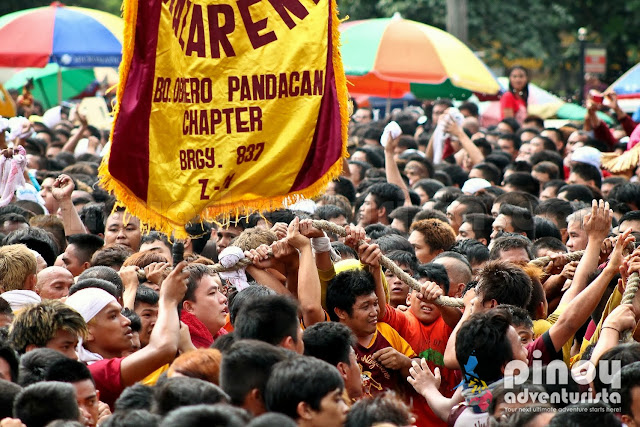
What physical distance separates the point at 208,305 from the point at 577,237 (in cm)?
307

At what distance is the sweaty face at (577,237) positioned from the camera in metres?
7.84

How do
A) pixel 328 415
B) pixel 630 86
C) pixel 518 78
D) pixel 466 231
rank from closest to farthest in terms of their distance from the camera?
pixel 328 415
pixel 466 231
pixel 630 86
pixel 518 78

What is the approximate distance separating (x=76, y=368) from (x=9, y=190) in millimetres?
4924

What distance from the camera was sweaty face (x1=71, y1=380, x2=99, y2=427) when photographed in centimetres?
467

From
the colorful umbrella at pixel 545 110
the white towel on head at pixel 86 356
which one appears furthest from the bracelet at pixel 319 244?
the colorful umbrella at pixel 545 110

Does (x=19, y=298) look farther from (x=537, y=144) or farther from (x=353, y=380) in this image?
(x=537, y=144)

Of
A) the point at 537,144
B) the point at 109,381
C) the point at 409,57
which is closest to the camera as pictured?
the point at 109,381

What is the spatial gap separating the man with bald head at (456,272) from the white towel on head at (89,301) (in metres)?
2.30

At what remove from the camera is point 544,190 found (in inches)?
418

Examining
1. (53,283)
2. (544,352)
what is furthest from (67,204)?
(544,352)

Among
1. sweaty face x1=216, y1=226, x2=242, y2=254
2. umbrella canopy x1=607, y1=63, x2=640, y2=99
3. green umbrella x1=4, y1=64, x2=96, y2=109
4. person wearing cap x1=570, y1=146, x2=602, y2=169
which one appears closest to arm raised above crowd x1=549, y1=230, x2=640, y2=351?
sweaty face x1=216, y1=226, x2=242, y2=254

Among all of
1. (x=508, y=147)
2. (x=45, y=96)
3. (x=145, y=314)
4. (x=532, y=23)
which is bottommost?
(x=532, y=23)

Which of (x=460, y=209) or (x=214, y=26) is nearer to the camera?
(x=214, y=26)

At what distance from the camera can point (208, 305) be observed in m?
6.18
